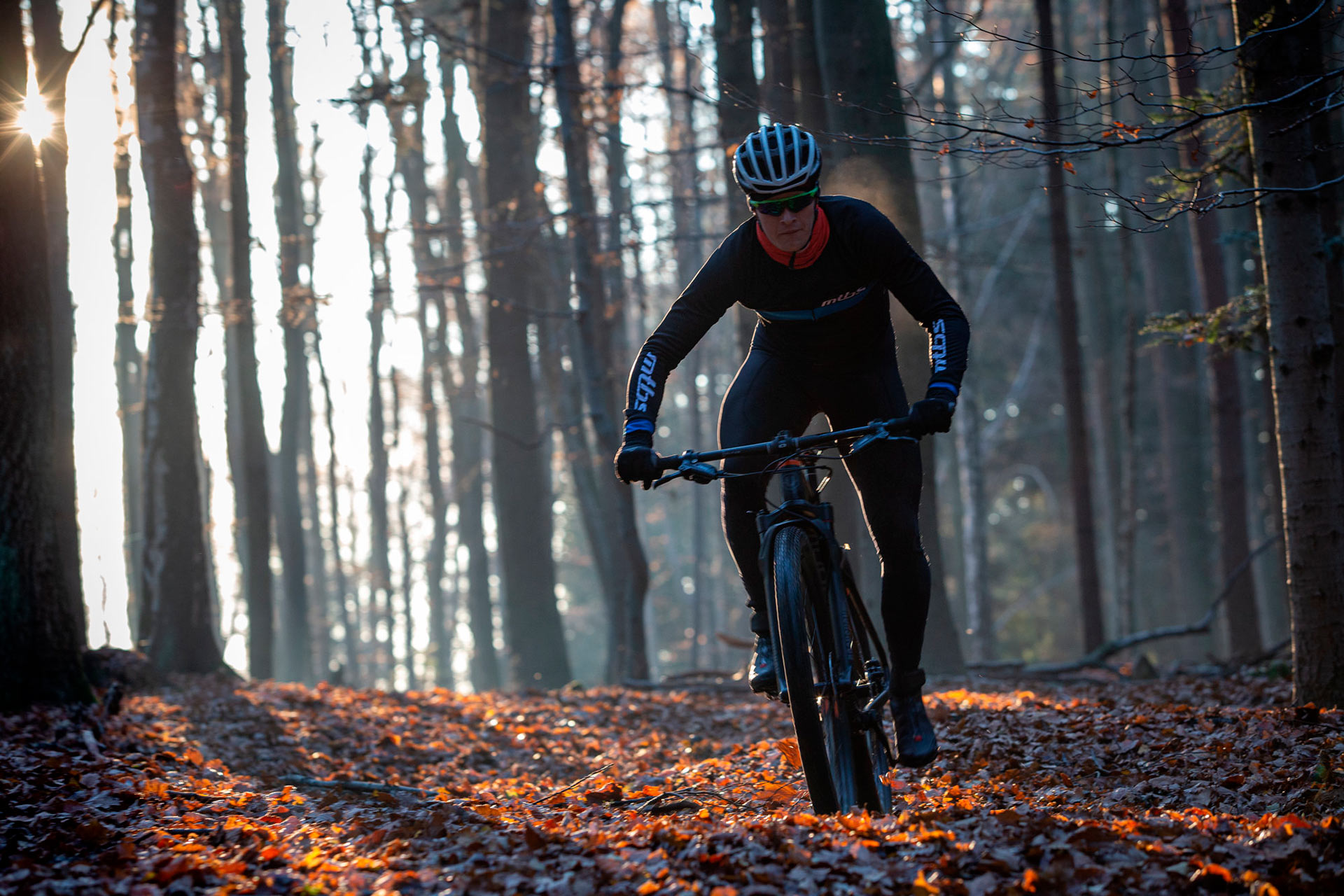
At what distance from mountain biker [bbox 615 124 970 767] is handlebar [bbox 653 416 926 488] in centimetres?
28

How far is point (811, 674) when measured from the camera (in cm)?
404

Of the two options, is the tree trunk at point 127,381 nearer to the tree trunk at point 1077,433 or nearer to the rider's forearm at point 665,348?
the tree trunk at point 1077,433

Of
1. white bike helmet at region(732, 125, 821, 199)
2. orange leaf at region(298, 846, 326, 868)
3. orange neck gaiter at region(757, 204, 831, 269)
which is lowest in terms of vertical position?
orange leaf at region(298, 846, 326, 868)

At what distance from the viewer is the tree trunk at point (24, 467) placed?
7.23m

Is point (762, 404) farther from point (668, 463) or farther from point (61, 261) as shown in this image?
point (61, 261)

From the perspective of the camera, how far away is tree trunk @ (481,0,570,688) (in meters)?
17.4

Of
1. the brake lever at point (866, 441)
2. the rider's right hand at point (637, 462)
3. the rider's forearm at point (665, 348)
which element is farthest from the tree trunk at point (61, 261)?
the brake lever at point (866, 441)

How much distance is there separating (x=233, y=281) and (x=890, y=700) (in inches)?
601

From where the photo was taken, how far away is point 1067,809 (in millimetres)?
4473

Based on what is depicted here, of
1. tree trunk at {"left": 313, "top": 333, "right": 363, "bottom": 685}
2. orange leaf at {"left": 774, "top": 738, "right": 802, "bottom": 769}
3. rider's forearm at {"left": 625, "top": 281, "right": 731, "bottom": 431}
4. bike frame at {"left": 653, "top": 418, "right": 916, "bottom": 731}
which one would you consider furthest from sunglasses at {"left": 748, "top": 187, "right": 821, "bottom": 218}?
tree trunk at {"left": 313, "top": 333, "right": 363, "bottom": 685}

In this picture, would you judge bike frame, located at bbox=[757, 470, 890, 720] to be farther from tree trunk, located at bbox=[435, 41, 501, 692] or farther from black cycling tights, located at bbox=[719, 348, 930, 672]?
tree trunk, located at bbox=[435, 41, 501, 692]

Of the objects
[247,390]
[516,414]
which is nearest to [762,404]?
[516,414]

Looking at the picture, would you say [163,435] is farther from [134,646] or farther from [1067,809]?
[1067,809]

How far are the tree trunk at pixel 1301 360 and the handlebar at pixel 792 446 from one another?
337cm
